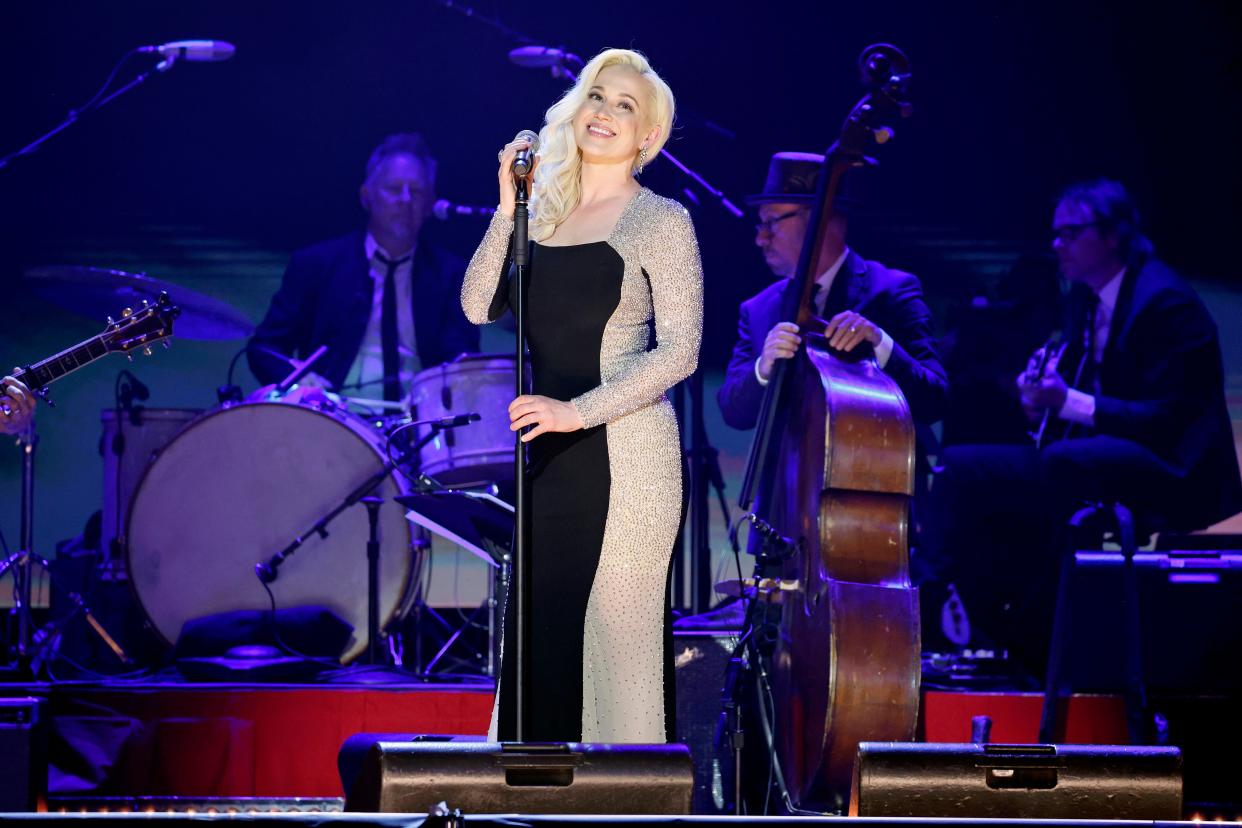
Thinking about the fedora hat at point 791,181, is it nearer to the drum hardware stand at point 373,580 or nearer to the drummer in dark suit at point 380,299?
the drummer in dark suit at point 380,299

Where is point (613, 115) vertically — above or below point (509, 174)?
above

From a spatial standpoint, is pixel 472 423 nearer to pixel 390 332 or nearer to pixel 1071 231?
pixel 390 332

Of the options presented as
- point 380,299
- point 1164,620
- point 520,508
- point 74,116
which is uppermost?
point 74,116

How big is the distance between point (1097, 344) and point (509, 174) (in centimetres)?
433

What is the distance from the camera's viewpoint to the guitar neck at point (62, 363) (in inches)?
228

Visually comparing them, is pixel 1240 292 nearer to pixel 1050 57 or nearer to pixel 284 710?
pixel 1050 57

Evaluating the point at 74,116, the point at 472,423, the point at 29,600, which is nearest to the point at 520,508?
the point at 472,423

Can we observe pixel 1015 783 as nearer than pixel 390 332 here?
Yes

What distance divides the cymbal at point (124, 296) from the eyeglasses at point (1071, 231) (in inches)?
151

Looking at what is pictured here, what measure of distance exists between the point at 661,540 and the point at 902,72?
231 cm

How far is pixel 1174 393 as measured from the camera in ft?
21.5

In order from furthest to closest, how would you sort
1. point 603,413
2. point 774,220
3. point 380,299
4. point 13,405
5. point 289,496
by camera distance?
point 380,299 < point 774,220 < point 289,496 < point 13,405 < point 603,413

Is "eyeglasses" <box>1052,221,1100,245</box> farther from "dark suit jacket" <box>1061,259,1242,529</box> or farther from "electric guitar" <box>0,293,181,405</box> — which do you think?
"electric guitar" <box>0,293,181,405</box>

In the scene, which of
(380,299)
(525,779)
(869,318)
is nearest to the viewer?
(525,779)
